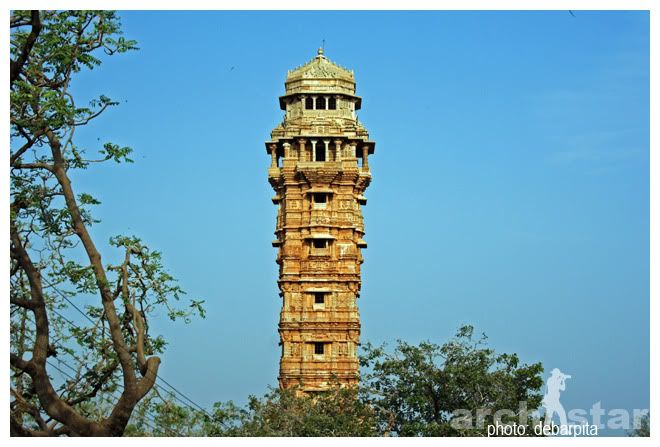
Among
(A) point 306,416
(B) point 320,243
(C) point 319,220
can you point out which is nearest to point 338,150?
(C) point 319,220

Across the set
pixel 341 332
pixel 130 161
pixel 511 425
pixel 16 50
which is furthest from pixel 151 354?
pixel 341 332

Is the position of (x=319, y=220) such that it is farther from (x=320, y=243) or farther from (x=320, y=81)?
(x=320, y=81)

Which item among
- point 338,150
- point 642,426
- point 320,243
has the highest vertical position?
point 338,150

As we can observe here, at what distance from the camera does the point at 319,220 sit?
52.8m

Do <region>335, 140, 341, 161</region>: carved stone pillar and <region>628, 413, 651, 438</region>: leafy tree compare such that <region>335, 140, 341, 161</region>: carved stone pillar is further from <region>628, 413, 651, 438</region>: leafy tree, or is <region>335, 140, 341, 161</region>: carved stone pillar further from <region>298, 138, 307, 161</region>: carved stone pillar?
<region>628, 413, 651, 438</region>: leafy tree

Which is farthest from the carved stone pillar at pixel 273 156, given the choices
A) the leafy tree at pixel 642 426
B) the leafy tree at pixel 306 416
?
the leafy tree at pixel 642 426

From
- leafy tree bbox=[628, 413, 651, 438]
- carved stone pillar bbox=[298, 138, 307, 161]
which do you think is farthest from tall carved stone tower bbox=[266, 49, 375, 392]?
leafy tree bbox=[628, 413, 651, 438]

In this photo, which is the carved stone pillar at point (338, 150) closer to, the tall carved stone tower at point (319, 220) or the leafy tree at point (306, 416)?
the tall carved stone tower at point (319, 220)

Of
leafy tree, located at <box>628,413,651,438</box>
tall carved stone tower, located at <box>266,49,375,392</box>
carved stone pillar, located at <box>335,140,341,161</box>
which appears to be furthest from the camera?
carved stone pillar, located at <box>335,140,341,161</box>

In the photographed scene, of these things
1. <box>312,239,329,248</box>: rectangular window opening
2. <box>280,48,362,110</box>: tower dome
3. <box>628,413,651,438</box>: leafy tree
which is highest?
<box>280,48,362,110</box>: tower dome

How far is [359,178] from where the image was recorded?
2109 inches

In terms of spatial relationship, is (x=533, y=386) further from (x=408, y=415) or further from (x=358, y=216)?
(x=358, y=216)

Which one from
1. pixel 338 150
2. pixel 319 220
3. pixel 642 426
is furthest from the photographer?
pixel 338 150

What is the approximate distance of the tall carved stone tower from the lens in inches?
2018
